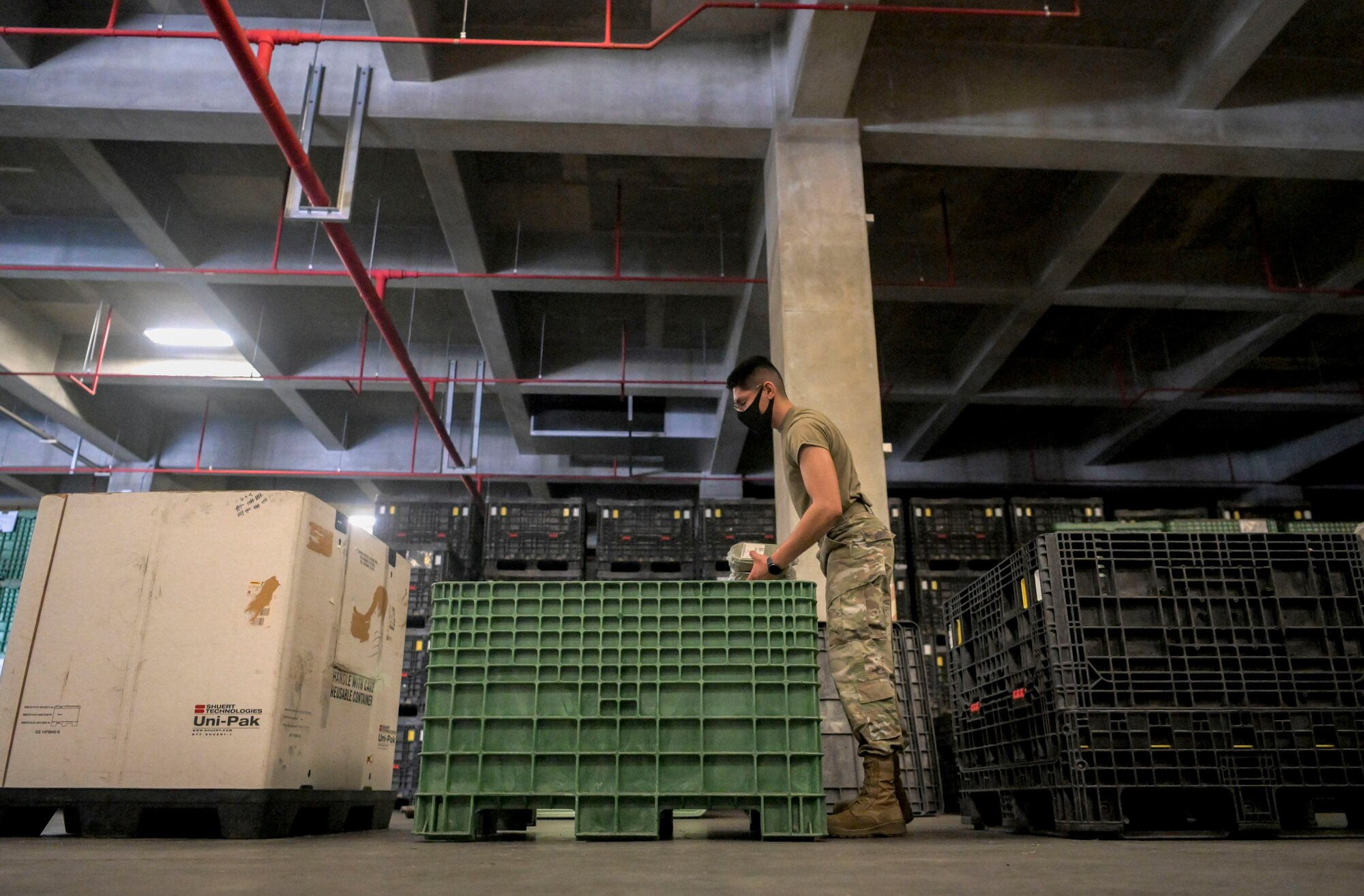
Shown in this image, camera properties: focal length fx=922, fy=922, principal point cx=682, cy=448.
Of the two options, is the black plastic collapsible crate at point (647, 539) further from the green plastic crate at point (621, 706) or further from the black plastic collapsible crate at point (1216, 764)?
the green plastic crate at point (621, 706)

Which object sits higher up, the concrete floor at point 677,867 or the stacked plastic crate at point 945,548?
the stacked plastic crate at point 945,548

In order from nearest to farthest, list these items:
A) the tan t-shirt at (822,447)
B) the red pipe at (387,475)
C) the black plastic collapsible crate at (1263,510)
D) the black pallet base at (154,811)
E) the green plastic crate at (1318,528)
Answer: the black pallet base at (154,811)
the tan t-shirt at (822,447)
the green plastic crate at (1318,528)
the black plastic collapsible crate at (1263,510)
the red pipe at (387,475)

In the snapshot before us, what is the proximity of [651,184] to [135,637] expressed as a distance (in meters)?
6.71

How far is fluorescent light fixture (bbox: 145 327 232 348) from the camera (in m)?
11.6

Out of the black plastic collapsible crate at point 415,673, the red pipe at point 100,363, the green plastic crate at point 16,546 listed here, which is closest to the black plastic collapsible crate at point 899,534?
the black plastic collapsible crate at point 415,673

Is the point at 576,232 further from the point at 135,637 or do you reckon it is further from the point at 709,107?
the point at 135,637

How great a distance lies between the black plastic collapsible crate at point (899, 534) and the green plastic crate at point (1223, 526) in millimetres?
6099

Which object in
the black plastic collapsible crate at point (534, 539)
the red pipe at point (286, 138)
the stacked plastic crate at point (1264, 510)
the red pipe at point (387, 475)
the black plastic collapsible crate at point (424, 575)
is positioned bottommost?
the black plastic collapsible crate at point (424, 575)

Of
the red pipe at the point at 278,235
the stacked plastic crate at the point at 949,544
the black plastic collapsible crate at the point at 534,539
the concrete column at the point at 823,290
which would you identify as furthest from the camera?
the black plastic collapsible crate at the point at 534,539

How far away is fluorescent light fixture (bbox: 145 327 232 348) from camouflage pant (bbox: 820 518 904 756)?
33.5 ft

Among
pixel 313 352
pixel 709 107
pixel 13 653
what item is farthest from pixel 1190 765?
pixel 313 352

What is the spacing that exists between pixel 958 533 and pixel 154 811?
8753 mm

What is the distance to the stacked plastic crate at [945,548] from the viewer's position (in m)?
10.1

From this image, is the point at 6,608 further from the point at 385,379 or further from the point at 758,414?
the point at 758,414
